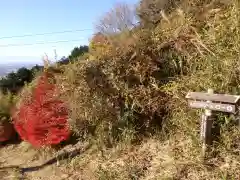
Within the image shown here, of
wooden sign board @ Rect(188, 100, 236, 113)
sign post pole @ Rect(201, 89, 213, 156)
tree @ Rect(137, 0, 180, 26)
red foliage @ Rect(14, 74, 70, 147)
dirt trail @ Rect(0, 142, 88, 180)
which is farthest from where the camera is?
tree @ Rect(137, 0, 180, 26)

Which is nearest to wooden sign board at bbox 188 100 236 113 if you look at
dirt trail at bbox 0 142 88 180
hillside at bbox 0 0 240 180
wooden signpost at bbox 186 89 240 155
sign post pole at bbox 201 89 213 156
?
wooden signpost at bbox 186 89 240 155

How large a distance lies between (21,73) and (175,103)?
12.6m

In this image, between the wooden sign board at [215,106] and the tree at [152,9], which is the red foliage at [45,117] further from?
the tree at [152,9]

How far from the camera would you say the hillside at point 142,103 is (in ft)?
25.1

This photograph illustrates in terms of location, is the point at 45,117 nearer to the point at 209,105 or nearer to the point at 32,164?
the point at 32,164

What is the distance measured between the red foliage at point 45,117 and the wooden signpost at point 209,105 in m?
4.04

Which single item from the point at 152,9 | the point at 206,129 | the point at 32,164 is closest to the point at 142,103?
the point at 206,129

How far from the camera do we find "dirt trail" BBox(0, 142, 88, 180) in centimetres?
938

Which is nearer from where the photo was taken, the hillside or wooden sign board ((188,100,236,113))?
wooden sign board ((188,100,236,113))

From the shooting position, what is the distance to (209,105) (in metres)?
6.83

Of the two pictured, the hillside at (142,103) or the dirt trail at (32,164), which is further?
the dirt trail at (32,164)

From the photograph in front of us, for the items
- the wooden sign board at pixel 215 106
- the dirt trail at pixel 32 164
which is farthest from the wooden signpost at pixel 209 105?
the dirt trail at pixel 32 164

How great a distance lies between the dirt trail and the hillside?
4 centimetres

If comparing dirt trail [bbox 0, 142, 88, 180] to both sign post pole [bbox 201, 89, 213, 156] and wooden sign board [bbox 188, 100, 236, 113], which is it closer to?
sign post pole [bbox 201, 89, 213, 156]
